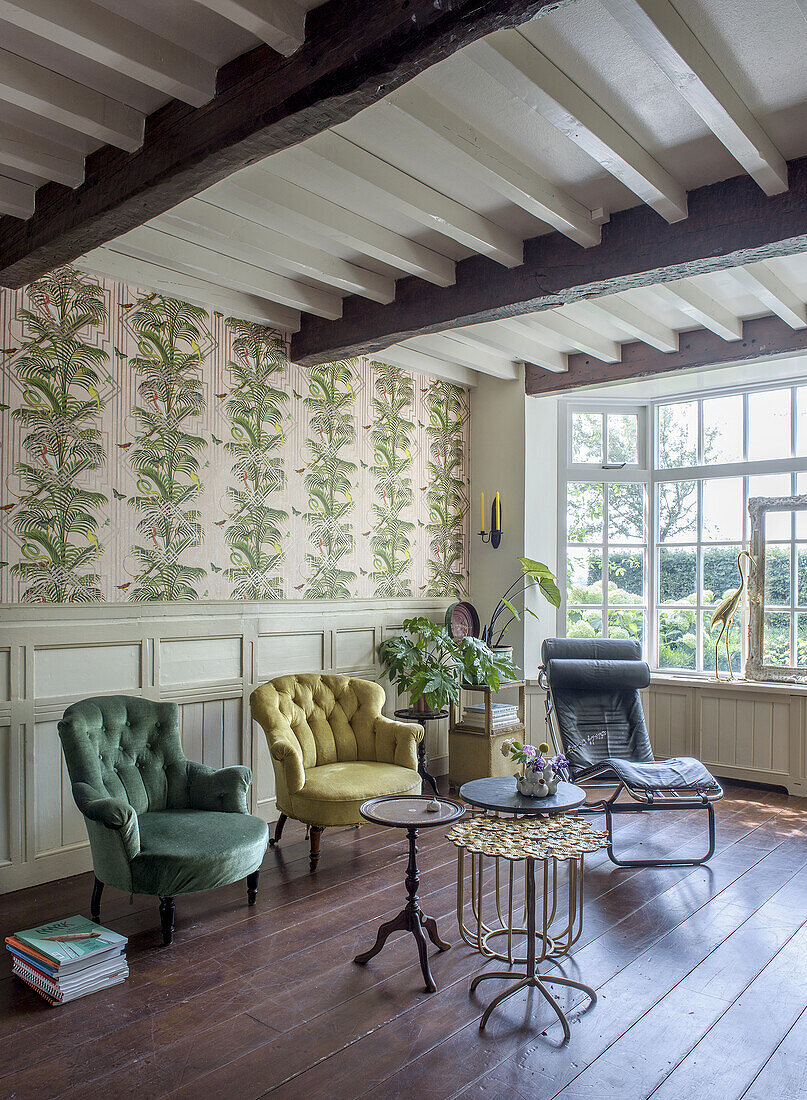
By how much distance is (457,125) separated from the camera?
265cm

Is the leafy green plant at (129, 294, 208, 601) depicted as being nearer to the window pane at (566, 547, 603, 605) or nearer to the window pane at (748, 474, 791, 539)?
the window pane at (566, 547, 603, 605)

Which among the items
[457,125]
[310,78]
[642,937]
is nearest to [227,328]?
[457,125]

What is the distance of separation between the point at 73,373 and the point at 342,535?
73.1 inches

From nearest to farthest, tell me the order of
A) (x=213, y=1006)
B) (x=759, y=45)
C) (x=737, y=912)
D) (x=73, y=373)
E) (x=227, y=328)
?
(x=759, y=45)
(x=213, y=1006)
(x=737, y=912)
(x=73, y=373)
(x=227, y=328)

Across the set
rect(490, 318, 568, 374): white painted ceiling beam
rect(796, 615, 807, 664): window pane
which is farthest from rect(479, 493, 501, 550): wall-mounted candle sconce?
rect(796, 615, 807, 664): window pane

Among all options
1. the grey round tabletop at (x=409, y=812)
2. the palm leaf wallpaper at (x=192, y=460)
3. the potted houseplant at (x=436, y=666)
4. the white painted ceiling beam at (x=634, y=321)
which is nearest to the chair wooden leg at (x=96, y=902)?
the grey round tabletop at (x=409, y=812)

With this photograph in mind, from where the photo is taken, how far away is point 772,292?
403 centimetres

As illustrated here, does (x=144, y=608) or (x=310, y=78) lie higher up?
(x=310, y=78)

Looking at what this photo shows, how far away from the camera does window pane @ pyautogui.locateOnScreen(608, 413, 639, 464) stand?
612cm

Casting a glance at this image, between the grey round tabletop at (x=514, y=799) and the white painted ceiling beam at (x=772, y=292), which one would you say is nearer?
the grey round tabletop at (x=514, y=799)

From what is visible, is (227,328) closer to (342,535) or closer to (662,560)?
(342,535)

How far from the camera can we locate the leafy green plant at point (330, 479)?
4.79 m

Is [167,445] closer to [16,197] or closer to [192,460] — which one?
[192,460]

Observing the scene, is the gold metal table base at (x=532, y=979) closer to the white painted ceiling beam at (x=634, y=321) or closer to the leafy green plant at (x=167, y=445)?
the leafy green plant at (x=167, y=445)
